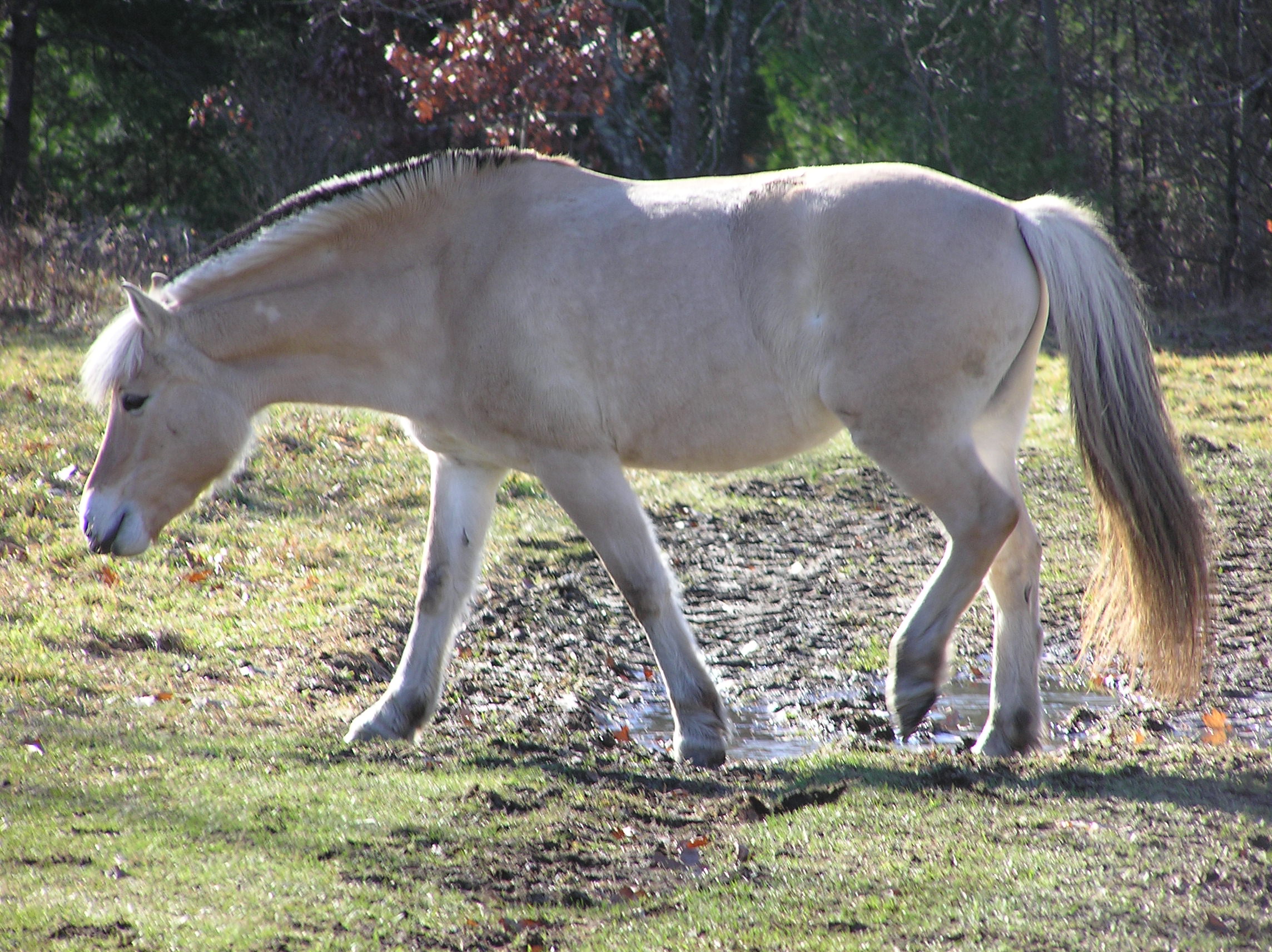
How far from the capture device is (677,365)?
393 cm

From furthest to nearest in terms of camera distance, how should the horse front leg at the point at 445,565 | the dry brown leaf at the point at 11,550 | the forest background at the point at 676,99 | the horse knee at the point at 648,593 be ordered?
the forest background at the point at 676,99
the dry brown leaf at the point at 11,550
the horse front leg at the point at 445,565
the horse knee at the point at 648,593

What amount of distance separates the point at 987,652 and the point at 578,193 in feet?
8.34

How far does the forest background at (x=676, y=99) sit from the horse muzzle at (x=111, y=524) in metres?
8.14

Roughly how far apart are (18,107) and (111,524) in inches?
619

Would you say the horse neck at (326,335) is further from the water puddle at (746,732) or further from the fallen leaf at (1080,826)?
the fallen leaf at (1080,826)

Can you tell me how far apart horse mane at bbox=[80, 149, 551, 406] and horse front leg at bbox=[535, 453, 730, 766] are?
1058mm

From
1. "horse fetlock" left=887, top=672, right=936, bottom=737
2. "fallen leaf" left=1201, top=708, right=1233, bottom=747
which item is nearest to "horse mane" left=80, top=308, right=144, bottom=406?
"horse fetlock" left=887, top=672, right=936, bottom=737

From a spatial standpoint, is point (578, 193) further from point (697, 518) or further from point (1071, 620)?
point (697, 518)

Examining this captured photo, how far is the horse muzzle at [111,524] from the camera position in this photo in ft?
13.6

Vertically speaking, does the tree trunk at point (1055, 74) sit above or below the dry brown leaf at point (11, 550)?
above

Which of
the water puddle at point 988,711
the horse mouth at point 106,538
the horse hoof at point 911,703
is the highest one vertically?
the horse mouth at point 106,538

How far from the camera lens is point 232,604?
560 centimetres

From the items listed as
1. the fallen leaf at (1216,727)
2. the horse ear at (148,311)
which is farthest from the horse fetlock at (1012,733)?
the horse ear at (148,311)

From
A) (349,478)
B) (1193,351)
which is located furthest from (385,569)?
(1193,351)
